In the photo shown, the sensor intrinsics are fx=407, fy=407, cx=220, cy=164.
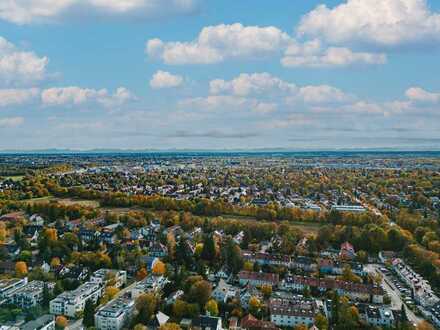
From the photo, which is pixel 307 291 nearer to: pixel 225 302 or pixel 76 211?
pixel 225 302

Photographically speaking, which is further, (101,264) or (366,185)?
(366,185)

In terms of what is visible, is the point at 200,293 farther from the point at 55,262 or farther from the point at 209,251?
the point at 55,262

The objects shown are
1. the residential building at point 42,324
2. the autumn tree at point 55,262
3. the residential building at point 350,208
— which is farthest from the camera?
the residential building at point 350,208

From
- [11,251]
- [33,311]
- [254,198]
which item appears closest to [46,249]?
[11,251]

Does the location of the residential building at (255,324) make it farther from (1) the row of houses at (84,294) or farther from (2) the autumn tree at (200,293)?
(1) the row of houses at (84,294)

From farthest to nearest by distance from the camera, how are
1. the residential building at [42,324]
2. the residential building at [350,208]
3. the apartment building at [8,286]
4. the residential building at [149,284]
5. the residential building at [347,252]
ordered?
the residential building at [350,208] → the residential building at [347,252] → the residential building at [149,284] → the apartment building at [8,286] → the residential building at [42,324]

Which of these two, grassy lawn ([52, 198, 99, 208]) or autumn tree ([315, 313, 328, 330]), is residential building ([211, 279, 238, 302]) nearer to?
autumn tree ([315, 313, 328, 330])

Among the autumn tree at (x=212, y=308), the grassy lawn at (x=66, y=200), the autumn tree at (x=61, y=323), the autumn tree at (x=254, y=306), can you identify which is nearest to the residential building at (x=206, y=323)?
the autumn tree at (x=212, y=308)

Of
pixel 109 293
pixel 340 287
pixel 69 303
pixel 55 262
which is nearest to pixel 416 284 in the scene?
pixel 340 287
